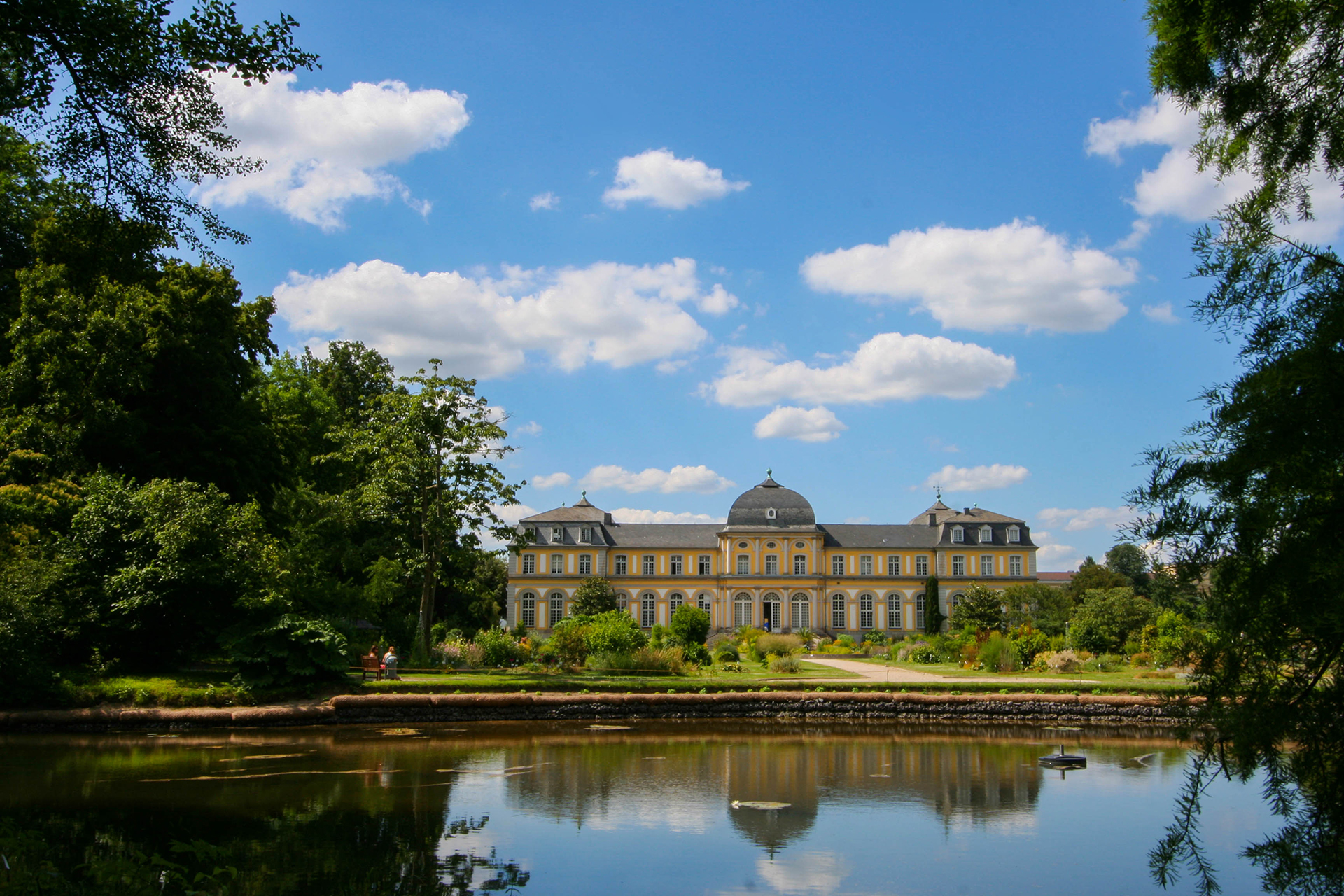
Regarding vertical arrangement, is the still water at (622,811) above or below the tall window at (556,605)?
below

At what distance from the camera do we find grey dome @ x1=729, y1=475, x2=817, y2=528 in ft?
169

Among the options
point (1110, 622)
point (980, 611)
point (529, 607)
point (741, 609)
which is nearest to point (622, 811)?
point (1110, 622)

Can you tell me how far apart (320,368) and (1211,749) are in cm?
4040

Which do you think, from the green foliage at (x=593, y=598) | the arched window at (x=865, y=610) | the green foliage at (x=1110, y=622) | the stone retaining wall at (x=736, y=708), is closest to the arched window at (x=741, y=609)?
the arched window at (x=865, y=610)

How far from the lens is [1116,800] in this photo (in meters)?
10.3

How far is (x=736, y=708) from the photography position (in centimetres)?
1777

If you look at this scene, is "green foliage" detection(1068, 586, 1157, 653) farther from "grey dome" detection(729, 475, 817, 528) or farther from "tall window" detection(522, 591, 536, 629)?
"tall window" detection(522, 591, 536, 629)

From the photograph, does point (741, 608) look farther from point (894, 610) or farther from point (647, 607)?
point (894, 610)

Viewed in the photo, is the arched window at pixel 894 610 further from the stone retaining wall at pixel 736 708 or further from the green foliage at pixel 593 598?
the stone retaining wall at pixel 736 708

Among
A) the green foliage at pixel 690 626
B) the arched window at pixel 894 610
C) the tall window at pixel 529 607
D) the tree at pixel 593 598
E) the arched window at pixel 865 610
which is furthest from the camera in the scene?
the arched window at pixel 865 610

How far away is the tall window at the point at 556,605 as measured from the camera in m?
50.4

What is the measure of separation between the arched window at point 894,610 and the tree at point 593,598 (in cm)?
1580

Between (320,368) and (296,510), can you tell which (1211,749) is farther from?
(320,368)

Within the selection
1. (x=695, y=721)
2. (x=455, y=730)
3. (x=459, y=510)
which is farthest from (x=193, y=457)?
(x=695, y=721)
